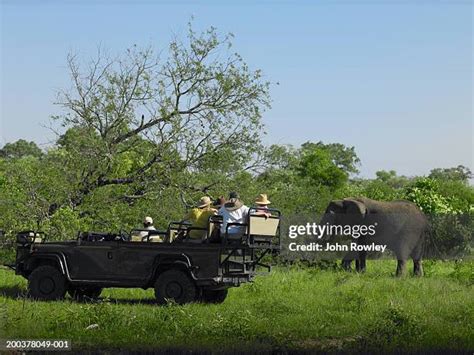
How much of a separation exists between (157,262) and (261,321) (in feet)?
8.96

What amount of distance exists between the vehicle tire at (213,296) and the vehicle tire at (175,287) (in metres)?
0.71

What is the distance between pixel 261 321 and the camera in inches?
478

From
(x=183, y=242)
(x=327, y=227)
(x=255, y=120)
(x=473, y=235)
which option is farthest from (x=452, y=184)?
(x=183, y=242)

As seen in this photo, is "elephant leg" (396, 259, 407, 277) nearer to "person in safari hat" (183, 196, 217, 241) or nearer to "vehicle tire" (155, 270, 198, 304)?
"person in safari hat" (183, 196, 217, 241)

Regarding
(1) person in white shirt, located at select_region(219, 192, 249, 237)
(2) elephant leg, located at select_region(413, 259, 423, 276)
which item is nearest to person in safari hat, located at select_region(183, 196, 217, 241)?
(1) person in white shirt, located at select_region(219, 192, 249, 237)

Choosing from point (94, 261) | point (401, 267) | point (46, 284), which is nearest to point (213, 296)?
point (94, 261)

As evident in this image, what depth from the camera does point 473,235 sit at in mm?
26953

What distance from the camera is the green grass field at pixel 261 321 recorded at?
10.9 m

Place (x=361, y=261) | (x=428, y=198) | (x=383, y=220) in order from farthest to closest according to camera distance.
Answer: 1. (x=428, y=198)
2. (x=383, y=220)
3. (x=361, y=261)

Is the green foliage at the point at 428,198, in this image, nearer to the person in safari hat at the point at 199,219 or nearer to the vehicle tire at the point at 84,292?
the vehicle tire at the point at 84,292

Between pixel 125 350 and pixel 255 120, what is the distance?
40.5 ft

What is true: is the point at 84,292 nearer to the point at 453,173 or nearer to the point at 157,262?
the point at 157,262

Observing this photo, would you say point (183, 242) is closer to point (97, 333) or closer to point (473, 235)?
point (97, 333)

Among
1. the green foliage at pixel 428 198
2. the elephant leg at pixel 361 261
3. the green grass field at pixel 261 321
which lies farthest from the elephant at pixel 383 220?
the green grass field at pixel 261 321
